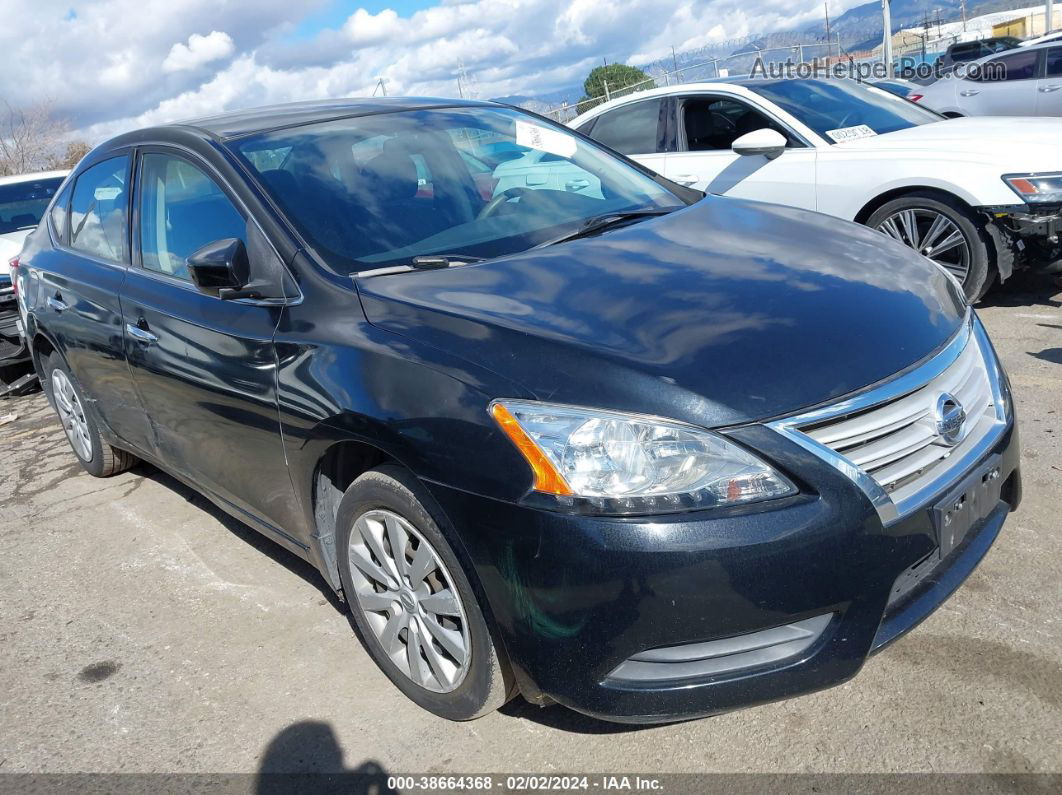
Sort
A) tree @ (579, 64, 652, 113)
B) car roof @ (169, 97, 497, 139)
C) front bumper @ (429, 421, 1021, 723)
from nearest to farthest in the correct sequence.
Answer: front bumper @ (429, 421, 1021, 723) < car roof @ (169, 97, 497, 139) < tree @ (579, 64, 652, 113)

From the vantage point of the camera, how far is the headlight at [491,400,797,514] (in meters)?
1.99

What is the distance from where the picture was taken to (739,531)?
1.96m

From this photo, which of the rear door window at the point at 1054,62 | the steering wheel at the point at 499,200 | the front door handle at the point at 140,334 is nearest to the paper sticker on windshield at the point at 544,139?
the steering wheel at the point at 499,200

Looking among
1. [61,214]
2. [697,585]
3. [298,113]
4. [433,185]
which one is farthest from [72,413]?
[697,585]

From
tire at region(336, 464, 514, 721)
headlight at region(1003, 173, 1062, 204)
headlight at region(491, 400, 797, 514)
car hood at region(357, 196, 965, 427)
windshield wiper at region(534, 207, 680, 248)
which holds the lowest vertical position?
tire at region(336, 464, 514, 721)

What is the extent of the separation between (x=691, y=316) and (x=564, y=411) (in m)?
0.47

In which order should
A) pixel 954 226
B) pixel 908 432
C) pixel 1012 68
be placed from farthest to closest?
pixel 1012 68
pixel 954 226
pixel 908 432

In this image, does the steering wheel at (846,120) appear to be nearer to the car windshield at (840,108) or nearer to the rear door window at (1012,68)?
the car windshield at (840,108)

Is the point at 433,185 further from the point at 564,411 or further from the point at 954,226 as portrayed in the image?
the point at 954,226

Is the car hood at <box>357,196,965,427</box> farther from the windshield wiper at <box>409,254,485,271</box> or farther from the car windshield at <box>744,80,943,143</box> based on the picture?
the car windshield at <box>744,80,943,143</box>

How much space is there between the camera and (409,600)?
99.1 inches

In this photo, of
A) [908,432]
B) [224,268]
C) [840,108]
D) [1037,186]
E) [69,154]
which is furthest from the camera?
[69,154]

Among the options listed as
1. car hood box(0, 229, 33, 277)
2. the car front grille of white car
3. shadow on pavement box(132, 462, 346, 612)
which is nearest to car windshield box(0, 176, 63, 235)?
car hood box(0, 229, 33, 277)

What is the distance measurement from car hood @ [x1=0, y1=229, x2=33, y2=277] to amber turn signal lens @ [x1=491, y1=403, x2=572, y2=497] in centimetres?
672
